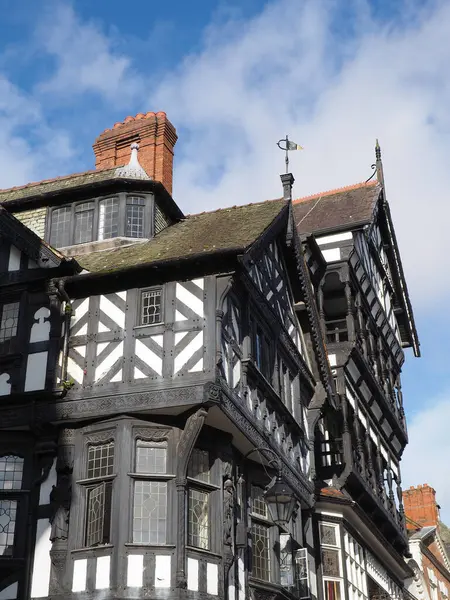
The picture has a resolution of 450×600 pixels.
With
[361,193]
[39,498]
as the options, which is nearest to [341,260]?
[361,193]

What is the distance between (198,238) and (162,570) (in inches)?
273

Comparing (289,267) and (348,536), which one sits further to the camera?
(348,536)

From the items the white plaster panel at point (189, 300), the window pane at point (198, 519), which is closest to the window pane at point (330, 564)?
the window pane at point (198, 519)

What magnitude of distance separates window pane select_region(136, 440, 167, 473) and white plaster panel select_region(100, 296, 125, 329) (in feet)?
7.69

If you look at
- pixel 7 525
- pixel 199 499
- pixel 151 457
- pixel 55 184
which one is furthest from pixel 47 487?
pixel 55 184

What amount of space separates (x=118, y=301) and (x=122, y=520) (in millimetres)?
4254

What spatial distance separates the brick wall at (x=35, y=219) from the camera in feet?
72.0

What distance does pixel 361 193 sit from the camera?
3388 cm

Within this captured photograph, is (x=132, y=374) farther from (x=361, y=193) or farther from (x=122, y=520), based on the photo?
(x=361, y=193)

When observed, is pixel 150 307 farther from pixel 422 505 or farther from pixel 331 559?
pixel 422 505

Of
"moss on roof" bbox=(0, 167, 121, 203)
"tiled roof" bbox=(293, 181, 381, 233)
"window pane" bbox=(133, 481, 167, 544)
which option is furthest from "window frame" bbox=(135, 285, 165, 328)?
"tiled roof" bbox=(293, 181, 381, 233)

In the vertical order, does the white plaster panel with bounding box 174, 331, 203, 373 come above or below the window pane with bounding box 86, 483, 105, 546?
above

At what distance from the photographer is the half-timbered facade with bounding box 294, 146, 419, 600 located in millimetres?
24031

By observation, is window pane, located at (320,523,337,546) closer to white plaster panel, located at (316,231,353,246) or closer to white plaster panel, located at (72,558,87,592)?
white plaster panel, located at (72,558,87,592)
